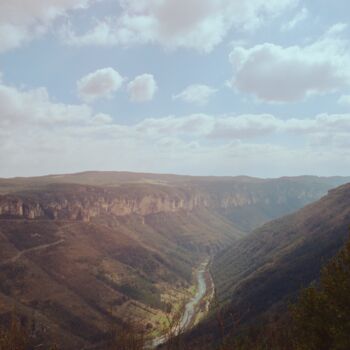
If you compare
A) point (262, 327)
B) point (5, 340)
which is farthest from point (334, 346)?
point (262, 327)

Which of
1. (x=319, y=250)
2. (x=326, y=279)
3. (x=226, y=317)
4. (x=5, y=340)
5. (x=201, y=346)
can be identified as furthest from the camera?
(x=319, y=250)

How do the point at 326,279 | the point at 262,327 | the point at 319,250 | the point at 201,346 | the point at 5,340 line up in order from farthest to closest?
the point at 319,250
the point at 201,346
the point at 262,327
the point at 326,279
the point at 5,340

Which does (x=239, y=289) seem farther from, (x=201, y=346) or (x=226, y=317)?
(x=201, y=346)

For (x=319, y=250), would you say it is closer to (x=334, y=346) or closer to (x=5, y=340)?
(x=334, y=346)

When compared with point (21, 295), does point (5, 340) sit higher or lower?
higher

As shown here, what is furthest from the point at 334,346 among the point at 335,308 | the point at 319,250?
the point at 319,250

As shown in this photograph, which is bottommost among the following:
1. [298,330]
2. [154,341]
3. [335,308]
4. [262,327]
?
[154,341]

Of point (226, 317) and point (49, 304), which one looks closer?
point (226, 317)

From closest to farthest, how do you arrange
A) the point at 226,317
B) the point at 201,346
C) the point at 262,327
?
the point at 262,327 < the point at 201,346 < the point at 226,317

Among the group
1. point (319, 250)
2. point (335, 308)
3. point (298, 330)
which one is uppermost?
point (335, 308)
